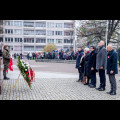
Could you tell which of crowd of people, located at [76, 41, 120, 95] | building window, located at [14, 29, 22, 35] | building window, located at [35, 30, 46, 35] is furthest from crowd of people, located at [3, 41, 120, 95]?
building window, located at [35, 30, 46, 35]

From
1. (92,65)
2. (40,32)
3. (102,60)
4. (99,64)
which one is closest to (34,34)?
(40,32)

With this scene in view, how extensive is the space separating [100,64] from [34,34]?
75.4 meters

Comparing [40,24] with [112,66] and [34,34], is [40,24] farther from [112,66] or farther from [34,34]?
[112,66]

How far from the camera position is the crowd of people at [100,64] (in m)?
7.89

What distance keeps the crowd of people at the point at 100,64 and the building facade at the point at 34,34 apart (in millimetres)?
67840

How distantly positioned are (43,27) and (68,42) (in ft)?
41.8

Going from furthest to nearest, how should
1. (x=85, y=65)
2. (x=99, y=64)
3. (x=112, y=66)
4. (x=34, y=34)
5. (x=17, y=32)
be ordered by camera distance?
1. (x=34, y=34)
2. (x=17, y=32)
3. (x=85, y=65)
4. (x=99, y=64)
5. (x=112, y=66)

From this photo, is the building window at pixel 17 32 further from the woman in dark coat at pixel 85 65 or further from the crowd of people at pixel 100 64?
the woman in dark coat at pixel 85 65

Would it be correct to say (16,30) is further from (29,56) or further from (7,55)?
(7,55)

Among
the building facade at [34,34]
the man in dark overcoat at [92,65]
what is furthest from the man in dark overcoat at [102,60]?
the building facade at [34,34]

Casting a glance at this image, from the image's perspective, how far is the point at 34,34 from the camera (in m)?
82.1

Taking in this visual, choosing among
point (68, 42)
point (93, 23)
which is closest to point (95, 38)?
point (93, 23)

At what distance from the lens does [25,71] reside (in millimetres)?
8289

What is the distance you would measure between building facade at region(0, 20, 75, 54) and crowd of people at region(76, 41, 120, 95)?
67.8 meters
